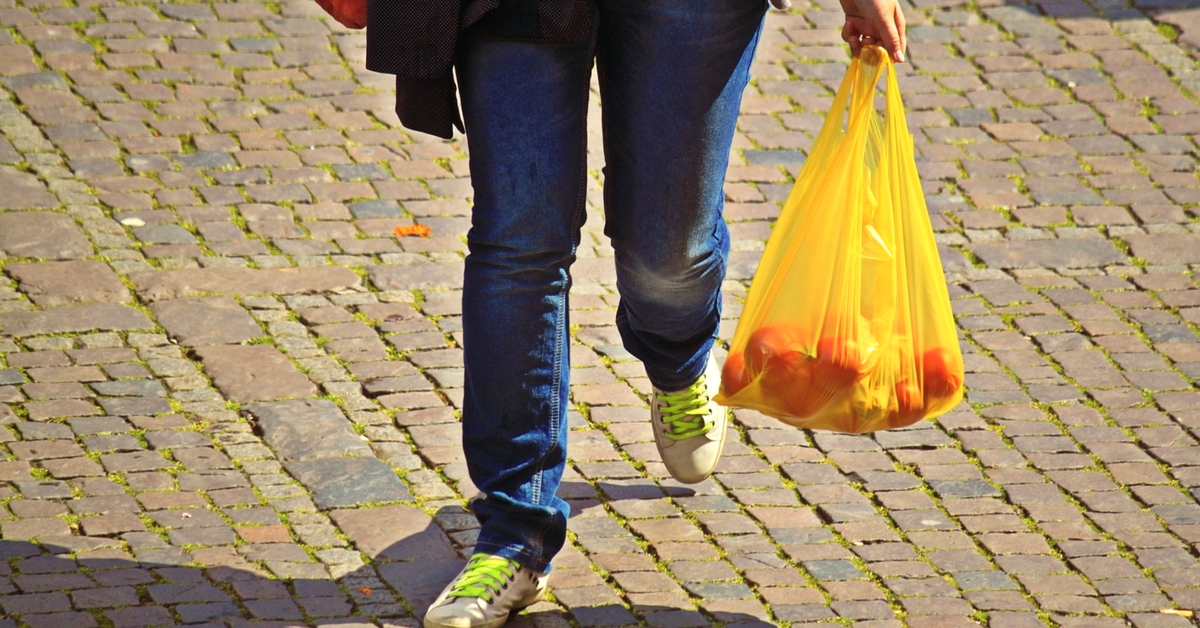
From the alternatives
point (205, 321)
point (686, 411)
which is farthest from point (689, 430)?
point (205, 321)

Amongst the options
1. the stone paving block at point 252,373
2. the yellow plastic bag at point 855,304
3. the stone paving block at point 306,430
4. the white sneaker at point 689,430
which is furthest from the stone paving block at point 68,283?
the yellow plastic bag at point 855,304

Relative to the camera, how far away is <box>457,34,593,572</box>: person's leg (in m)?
2.67

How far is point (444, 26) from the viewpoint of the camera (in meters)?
2.62

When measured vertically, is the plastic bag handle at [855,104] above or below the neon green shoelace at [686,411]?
above

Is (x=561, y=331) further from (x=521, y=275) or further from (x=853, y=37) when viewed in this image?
(x=853, y=37)

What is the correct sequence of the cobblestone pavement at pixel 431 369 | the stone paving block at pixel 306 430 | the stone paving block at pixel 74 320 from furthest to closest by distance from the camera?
the stone paving block at pixel 74 320 < the stone paving block at pixel 306 430 < the cobblestone pavement at pixel 431 369

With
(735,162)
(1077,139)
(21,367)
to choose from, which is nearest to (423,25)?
(21,367)

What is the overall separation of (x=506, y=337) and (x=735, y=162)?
101 inches

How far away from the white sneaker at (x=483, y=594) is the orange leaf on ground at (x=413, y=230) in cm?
187

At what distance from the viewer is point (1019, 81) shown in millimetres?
5852

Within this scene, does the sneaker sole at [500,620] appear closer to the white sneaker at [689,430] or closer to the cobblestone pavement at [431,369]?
the cobblestone pavement at [431,369]

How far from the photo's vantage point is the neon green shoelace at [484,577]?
284 cm

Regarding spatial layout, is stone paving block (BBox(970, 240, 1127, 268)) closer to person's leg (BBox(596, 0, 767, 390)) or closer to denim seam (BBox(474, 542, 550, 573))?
person's leg (BBox(596, 0, 767, 390))

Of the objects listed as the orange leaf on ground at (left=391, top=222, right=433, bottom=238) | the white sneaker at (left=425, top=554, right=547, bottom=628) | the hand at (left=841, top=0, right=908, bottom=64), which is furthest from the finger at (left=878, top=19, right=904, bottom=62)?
the orange leaf on ground at (left=391, top=222, right=433, bottom=238)
